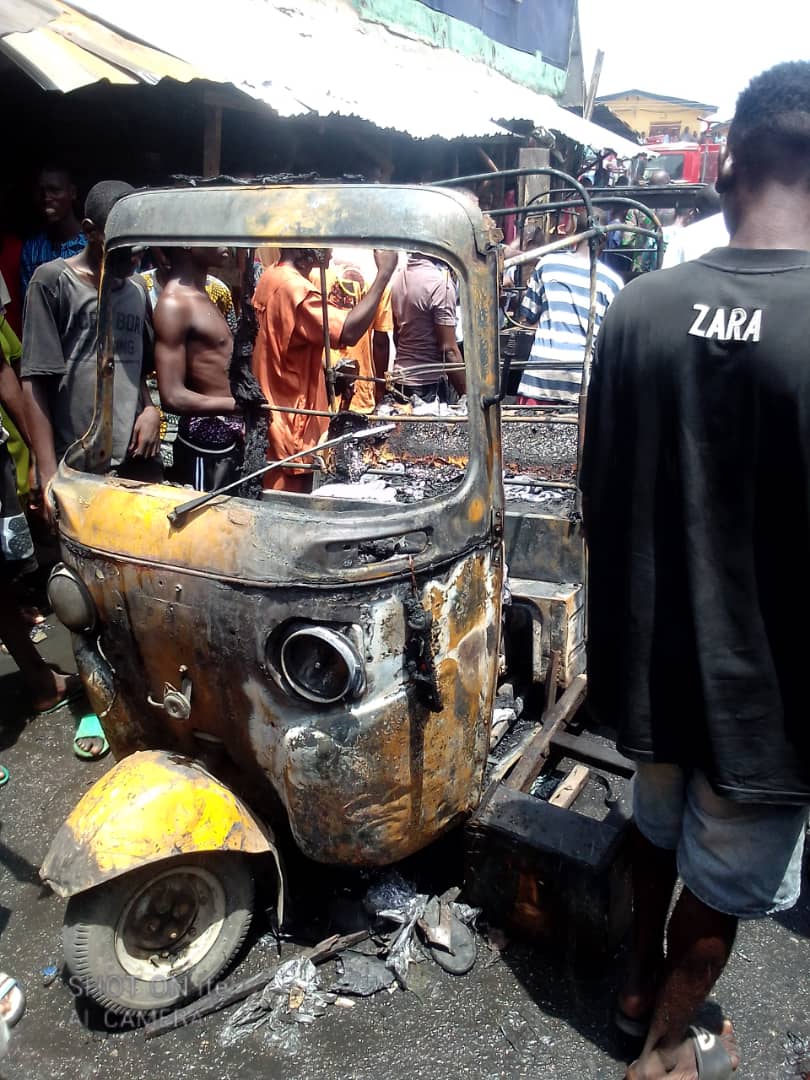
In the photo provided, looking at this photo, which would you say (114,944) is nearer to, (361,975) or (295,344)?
(361,975)

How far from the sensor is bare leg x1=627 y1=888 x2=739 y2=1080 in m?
1.82

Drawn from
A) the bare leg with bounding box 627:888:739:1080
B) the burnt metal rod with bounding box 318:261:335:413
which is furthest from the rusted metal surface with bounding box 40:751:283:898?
the burnt metal rod with bounding box 318:261:335:413

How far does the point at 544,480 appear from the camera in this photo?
383cm

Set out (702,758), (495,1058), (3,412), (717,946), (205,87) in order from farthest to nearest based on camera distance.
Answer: (205,87) < (3,412) < (495,1058) < (717,946) < (702,758)

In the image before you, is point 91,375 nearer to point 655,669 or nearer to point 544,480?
point 544,480

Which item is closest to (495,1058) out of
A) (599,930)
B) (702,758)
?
(599,930)

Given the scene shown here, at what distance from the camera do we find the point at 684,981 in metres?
1.86

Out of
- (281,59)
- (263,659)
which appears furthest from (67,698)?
(281,59)

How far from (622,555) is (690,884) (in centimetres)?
78

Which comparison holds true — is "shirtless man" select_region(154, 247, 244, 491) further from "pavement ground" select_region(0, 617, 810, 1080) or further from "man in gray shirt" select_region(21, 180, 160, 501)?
"pavement ground" select_region(0, 617, 810, 1080)

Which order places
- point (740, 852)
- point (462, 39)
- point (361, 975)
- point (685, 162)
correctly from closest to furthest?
point (740, 852)
point (361, 975)
point (462, 39)
point (685, 162)

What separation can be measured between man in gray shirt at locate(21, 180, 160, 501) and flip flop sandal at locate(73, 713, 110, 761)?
1120mm

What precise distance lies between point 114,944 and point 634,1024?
1448mm

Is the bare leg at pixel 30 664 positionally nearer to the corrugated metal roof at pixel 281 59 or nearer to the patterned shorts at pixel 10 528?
the patterned shorts at pixel 10 528
